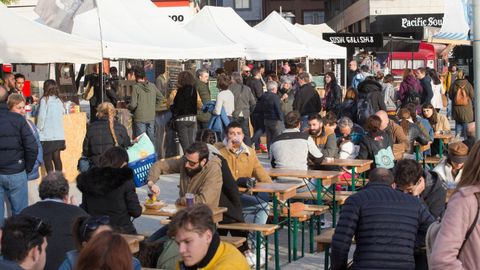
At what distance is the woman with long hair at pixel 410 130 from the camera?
48.5ft

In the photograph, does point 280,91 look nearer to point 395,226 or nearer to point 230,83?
point 230,83

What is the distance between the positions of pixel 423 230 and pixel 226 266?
1.95 m

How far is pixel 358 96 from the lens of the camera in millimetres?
18109

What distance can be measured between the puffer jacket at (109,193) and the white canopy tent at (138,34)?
23.9 ft

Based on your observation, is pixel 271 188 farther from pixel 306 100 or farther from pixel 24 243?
pixel 306 100

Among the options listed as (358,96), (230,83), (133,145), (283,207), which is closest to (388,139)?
(283,207)

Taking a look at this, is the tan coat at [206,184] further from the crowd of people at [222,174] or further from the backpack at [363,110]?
the backpack at [363,110]

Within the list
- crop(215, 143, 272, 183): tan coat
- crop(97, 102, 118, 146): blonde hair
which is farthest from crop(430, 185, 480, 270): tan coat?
crop(97, 102, 118, 146): blonde hair

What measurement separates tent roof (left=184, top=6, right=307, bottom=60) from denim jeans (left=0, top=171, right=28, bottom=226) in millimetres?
11449

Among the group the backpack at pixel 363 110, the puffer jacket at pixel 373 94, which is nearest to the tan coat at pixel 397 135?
the backpack at pixel 363 110

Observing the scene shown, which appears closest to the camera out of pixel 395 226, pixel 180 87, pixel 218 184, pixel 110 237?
pixel 110 237

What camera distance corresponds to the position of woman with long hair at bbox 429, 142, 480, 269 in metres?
5.08

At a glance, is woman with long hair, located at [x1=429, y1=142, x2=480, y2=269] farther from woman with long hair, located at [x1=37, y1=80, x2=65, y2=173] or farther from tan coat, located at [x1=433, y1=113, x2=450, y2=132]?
tan coat, located at [x1=433, y1=113, x2=450, y2=132]

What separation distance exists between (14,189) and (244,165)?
8.04 ft
